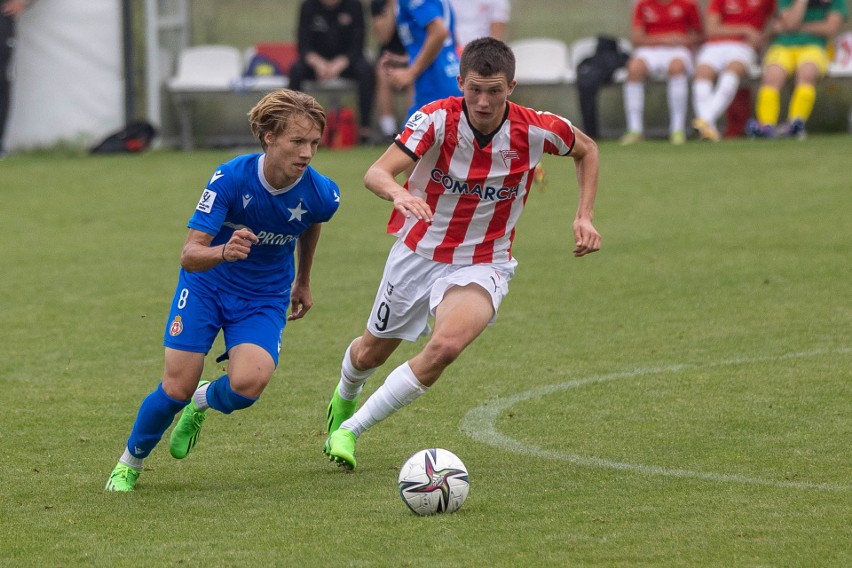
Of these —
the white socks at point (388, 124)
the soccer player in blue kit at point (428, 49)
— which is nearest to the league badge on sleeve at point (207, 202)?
the soccer player in blue kit at point (428, 49)

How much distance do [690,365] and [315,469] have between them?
250 centimetres

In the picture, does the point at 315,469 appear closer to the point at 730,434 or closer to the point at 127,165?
the point at 730,434

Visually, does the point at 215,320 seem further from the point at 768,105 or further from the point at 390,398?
the point at 768,105

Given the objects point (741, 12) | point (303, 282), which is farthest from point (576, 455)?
point (741, 12)

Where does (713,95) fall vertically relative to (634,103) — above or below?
above

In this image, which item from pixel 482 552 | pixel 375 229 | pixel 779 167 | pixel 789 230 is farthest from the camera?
pixel 779 167

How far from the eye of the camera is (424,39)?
10.6 m

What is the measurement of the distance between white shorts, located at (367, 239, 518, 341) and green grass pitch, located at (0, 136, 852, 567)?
0.53 metres

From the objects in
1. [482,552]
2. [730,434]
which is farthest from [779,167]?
[482,552]

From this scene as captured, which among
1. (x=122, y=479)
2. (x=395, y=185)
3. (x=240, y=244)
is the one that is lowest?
(x=122, y=479)

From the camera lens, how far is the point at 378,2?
16.0 m

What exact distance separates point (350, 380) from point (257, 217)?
3.10ft

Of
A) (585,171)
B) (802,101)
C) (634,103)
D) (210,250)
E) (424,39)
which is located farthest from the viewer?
(634,103)

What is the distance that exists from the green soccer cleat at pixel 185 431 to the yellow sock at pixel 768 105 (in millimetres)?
10948
